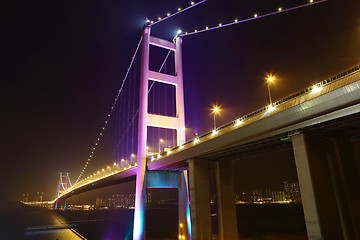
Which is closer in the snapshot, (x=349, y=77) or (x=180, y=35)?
(x=349, y=77)

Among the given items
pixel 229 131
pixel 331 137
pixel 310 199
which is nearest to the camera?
pixel 310 199

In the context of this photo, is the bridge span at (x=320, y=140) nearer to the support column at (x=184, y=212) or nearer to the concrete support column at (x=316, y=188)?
the concrete support column at (x=316, y=188)

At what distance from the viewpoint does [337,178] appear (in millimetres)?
14023

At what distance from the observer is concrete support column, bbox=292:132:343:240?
11865mm

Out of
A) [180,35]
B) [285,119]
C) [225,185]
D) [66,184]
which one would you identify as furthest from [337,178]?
[66,184]

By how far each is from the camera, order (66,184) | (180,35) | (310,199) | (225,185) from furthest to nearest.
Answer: (66,184) → (180,35) → (225,185) → (310,199)

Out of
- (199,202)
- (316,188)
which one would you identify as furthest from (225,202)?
(316,188)

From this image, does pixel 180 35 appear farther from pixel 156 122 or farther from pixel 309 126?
pixel 309 126

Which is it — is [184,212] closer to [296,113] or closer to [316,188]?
[316,188]

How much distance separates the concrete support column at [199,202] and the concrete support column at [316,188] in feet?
35.2

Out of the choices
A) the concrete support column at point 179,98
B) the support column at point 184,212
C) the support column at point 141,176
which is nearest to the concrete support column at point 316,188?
the support column at point 184,212

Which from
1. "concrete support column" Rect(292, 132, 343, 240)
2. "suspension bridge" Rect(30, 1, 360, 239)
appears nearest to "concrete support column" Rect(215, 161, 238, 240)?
"suspension bridge" Rect(30, 1, 360, 239)

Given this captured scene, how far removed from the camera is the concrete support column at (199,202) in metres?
21.6

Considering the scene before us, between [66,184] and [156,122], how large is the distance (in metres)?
127
